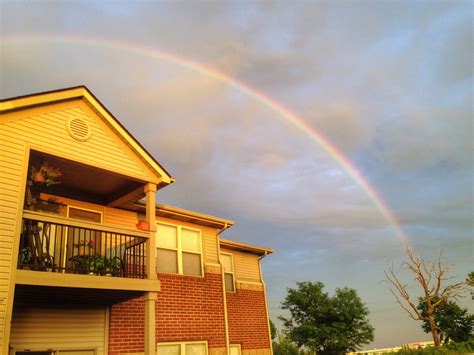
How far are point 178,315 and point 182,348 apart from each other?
92 centimetres

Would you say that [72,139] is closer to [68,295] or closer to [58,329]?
[68,295]

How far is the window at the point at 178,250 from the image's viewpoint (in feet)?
41.9

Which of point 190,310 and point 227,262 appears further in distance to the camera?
point 227,262

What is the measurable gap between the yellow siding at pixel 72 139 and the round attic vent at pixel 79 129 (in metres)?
0.09

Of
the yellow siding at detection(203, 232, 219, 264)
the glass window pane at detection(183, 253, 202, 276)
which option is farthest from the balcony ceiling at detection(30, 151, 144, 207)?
the yellow siding at detection(203, 232, 219, 264)

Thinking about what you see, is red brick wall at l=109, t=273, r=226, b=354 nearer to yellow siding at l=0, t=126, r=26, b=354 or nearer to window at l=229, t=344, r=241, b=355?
window at l=229, t=344, r=241, b=355

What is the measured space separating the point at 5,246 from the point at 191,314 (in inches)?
251

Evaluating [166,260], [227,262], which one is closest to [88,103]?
[166,260]

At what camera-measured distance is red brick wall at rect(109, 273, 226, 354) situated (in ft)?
34.8

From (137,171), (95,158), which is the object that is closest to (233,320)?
(137,171)

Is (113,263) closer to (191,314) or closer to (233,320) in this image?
(191,314)

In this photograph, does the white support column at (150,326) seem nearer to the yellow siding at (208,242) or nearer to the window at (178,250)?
the window at (178,250)

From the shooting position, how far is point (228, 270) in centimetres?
1558

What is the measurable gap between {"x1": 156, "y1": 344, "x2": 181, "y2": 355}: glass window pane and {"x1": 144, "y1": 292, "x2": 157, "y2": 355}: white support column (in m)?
2.38
